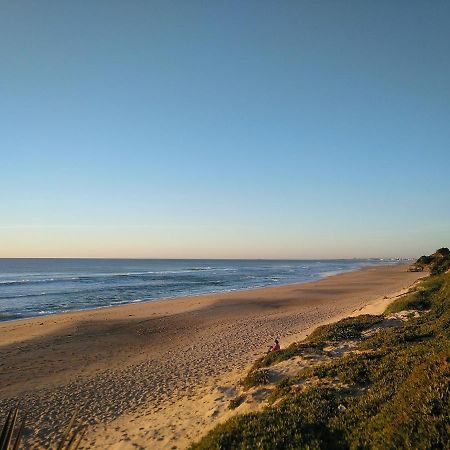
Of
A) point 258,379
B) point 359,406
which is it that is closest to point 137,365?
point 258,379

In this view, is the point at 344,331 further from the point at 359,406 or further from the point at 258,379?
the point at 359,406

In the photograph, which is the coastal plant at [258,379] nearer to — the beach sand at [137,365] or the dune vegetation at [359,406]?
the dune vegetation at [359,406]

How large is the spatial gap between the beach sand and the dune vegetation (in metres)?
2.75

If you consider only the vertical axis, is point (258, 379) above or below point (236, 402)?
above

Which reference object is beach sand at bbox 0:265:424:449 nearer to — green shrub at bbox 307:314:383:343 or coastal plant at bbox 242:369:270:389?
coastal plant at bbox 242:369:270:389

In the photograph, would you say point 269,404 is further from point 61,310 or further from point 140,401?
point 61,310

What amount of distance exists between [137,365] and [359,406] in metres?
13.3

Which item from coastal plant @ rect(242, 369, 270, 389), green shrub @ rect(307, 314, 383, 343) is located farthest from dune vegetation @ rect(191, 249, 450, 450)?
green shrub @ rect(307, 314, 383, 343)

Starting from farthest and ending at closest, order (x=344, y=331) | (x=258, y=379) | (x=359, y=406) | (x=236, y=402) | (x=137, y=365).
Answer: (x=137, y=365), (x=344, y=331), (x=258, y=379), (x=236, y=402), (x=359, y=406)

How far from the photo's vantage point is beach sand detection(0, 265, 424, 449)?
429 inches

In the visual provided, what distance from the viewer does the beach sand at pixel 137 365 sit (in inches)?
429

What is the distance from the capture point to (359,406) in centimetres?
712

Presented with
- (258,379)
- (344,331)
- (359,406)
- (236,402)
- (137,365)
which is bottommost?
(137,365)

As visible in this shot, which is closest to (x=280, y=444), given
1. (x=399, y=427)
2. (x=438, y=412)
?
(x=399, y=427)
